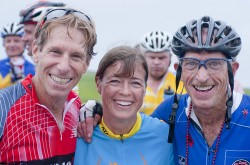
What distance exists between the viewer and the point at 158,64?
902cm

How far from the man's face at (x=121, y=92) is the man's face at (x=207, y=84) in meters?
0.53

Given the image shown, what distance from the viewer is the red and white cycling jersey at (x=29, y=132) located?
11.6ft

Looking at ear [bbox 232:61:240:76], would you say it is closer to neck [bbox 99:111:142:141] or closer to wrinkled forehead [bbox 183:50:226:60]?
wrinkled forehead [bbox 183:50:226:60]

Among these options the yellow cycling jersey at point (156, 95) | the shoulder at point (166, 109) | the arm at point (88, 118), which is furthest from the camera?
the yellow cycling jersey at point (156, 95)

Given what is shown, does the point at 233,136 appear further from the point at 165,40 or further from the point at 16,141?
the point at 165,40

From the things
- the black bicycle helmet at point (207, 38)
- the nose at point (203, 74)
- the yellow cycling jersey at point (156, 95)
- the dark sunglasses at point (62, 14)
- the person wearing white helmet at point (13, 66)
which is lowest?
the yellow cycling jersey at point (156, 95)

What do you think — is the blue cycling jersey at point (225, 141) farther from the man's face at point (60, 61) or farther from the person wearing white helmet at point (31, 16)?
the person wearing white helmet at point (31, 16)

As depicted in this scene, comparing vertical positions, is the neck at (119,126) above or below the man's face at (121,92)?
below

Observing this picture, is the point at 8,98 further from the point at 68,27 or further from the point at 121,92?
the point at 121,92

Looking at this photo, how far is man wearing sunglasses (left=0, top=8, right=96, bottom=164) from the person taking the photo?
3.58m

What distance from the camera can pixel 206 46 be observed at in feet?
13.5

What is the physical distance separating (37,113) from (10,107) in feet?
0.93

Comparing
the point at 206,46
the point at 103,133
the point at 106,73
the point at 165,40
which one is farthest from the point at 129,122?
the point at 165,40

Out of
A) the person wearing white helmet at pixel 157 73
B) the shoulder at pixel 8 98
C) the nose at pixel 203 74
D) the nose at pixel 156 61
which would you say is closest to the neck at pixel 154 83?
the person wearing white helmet at pixel 157 73
